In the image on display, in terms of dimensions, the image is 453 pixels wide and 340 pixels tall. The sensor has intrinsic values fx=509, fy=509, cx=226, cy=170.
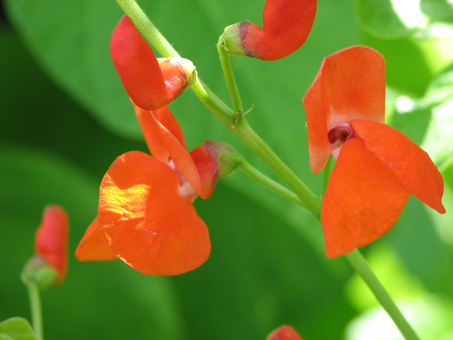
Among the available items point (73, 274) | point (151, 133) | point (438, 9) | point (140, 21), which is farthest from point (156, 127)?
point (73, 274)

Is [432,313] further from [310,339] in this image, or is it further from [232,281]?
[232,281]

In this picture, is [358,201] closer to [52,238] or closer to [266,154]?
[266,154]

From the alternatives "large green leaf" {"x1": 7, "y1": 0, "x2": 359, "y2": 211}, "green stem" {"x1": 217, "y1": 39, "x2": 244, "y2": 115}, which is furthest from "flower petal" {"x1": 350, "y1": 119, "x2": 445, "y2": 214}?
"large green leaf" {"x1": 7, "y1": 0, "x2": 359, "y2": 211}

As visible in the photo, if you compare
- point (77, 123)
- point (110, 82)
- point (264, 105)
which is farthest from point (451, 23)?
point (77, 123)

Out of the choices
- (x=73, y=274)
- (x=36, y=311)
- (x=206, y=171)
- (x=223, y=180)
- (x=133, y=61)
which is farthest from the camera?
(x=73, y=274)

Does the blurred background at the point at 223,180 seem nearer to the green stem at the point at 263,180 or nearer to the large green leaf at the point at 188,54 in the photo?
the large green leaf at the point at 188,54

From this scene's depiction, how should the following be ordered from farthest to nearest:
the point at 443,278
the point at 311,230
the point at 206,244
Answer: the point at 443,278 → the point at 311,230 → the point at 206,244
